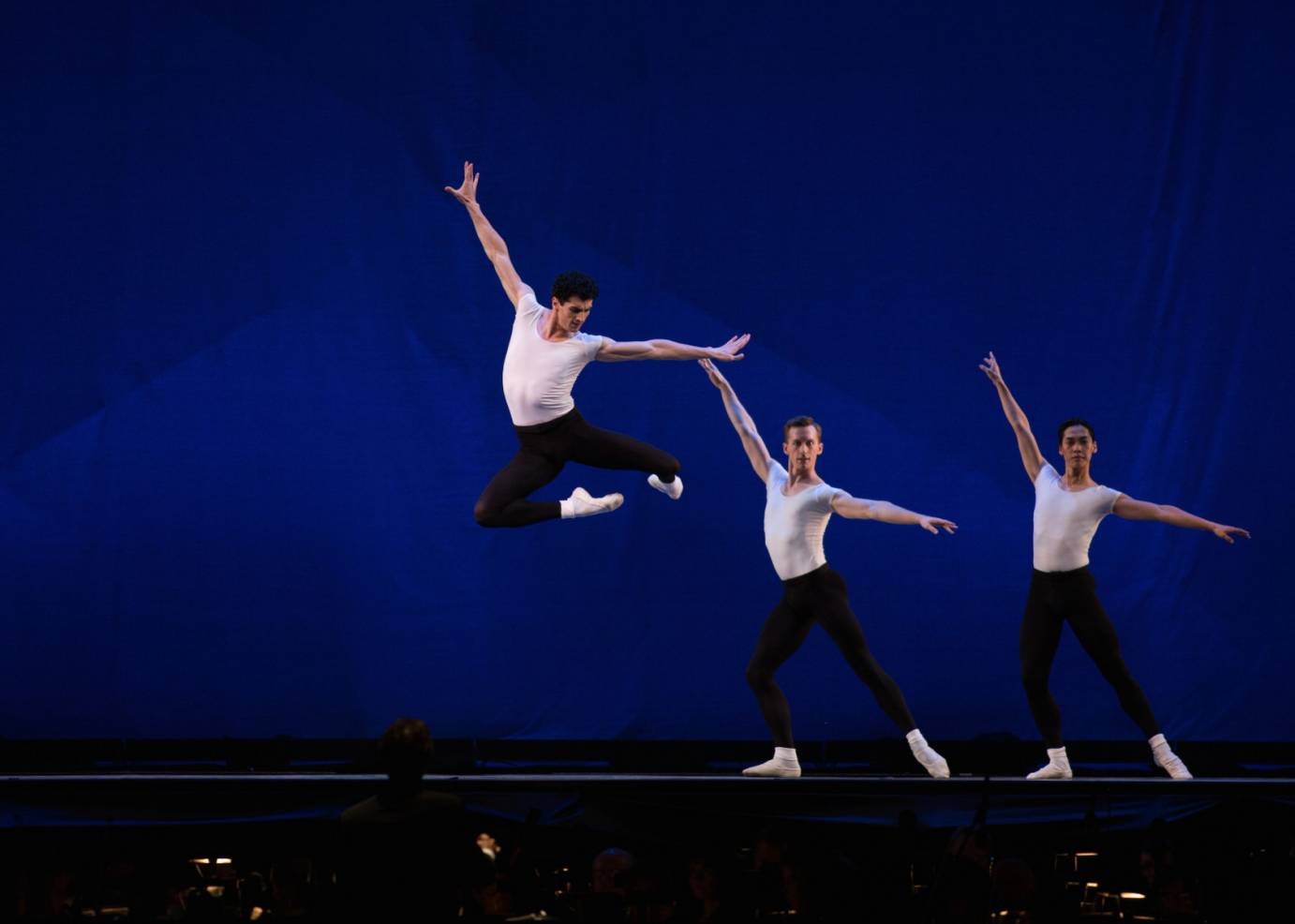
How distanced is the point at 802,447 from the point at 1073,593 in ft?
5.43

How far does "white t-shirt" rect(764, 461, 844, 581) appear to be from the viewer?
286 inches

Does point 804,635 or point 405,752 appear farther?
point 804,635

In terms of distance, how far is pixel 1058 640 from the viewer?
7449 mm

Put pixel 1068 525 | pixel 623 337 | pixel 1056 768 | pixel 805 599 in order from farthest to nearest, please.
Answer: pixel 623 337 < pixel 1068 525 < pixel 1056 768 < pixel 805 599

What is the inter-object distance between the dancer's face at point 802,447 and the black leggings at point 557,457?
0.64 meters

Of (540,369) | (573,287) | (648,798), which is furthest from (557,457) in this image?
(648,798)

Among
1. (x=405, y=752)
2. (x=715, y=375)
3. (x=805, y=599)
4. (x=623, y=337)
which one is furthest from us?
(x=623, y=337)

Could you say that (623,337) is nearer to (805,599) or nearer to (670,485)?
(670,485)

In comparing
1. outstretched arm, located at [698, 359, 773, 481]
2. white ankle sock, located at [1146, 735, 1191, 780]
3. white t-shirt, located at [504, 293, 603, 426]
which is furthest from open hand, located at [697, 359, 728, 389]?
white ankle sock, located at [1146, 735, 1191, 780]

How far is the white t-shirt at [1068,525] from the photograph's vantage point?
7.44 metres

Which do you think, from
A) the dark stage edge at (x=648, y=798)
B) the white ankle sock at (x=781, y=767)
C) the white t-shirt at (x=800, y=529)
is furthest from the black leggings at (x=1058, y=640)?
the white ankle sock at (x=781, y=767)

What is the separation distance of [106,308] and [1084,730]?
7.19 metres

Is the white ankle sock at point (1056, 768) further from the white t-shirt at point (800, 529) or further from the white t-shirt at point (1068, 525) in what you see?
the white t-shirt at point (800, 529)

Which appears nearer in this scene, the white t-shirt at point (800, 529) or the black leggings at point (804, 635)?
the black leggings at point (804, 635)
